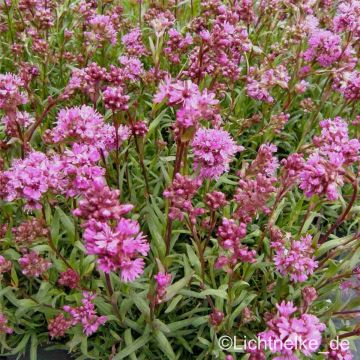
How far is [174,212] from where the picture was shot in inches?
79.1

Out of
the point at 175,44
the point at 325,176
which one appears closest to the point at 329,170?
the point at 325,176

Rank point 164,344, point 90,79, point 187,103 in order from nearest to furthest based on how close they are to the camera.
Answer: point 187,103 → point 164,344 → point 90,79

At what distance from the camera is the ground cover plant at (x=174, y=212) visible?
6.64 ft

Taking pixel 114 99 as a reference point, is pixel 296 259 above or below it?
below

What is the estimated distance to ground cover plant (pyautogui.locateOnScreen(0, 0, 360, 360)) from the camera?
2.02m

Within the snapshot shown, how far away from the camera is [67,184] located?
6.98 ft

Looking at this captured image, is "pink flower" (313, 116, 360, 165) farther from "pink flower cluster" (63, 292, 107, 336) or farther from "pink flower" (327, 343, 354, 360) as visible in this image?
"pink flower cluster" (63, 292, 107, 336)

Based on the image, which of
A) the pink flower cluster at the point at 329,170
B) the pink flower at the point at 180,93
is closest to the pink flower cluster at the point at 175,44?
the pink flower at the point at 180,93

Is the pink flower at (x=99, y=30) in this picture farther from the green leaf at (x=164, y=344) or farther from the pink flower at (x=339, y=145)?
the green leaf at (x=164, y=344)

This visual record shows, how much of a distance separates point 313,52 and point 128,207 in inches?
99.0

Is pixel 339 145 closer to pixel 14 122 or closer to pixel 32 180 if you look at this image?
pixel 32 180

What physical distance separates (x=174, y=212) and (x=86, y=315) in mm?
751

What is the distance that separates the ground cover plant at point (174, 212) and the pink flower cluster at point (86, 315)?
0.01 metres

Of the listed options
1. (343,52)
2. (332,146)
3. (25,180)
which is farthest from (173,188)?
(343,52)
